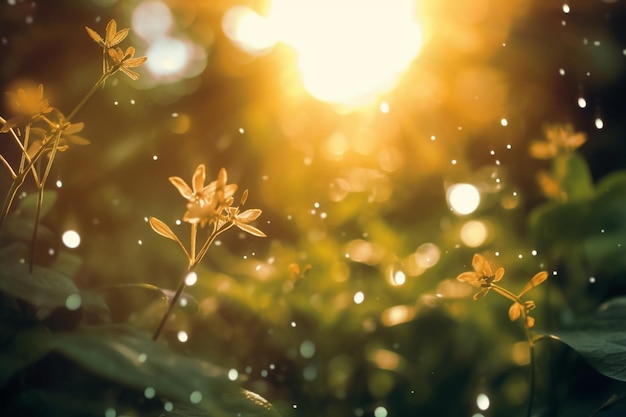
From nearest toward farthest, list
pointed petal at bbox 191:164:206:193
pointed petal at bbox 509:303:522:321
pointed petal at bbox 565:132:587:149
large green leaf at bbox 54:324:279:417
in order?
large green leaf at bbox 54:324:279:417 → pointed petal at bbox 191:164:206:193 → pointed petal at bbox 509:303:522:321 → pointed petal at bbox 565:132:587:149

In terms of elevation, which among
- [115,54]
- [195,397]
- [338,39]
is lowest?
[195,397]

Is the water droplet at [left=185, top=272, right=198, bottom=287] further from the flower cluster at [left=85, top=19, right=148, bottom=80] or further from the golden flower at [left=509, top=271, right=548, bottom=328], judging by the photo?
the golden flower at [left=509, top=271, right=548, bottom=328]

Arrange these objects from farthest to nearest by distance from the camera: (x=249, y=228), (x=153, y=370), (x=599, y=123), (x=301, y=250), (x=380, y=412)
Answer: (x=599, y=123)
(x=301, y=250)
(x=380, y=412)
(x=249, y=228)
(x=153, y=370)

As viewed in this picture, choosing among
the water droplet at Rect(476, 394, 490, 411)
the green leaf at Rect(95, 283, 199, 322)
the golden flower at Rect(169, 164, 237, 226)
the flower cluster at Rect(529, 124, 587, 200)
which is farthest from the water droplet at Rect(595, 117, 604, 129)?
the golden flower at Rect(169, 164, 237, 226)

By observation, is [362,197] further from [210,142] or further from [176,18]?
[176,18]

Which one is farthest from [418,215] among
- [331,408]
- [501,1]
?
[501,1]

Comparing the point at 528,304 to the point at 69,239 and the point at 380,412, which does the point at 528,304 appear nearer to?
the point at 380,412

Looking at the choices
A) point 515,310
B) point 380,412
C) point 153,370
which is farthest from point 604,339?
point 153,370

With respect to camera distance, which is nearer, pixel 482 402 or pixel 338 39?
pixel 482 402
